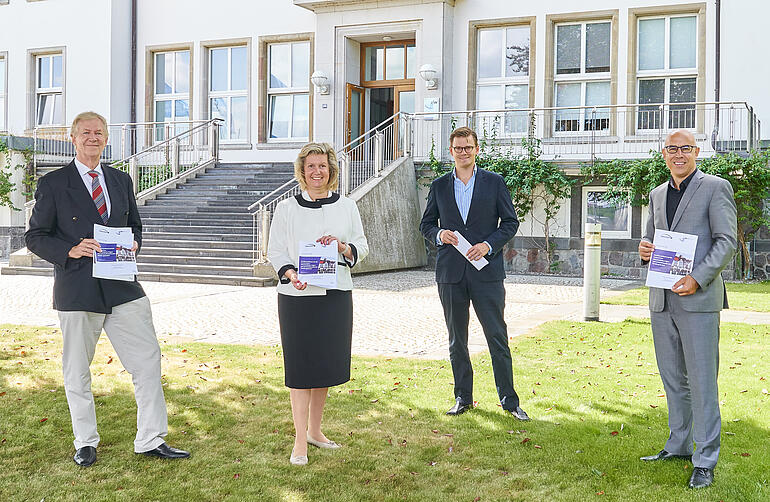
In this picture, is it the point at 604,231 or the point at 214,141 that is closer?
the point at 604,231

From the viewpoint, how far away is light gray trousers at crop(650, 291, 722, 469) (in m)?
4.05

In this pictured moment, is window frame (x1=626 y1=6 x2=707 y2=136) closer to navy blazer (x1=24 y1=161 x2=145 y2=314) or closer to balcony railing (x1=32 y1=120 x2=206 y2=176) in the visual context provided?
balcony railing (x1=32 y1=120 x2=206 y2=176)

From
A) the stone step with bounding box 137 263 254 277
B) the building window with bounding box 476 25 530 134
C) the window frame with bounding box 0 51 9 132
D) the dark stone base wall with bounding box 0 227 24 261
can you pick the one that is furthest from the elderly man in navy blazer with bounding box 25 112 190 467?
the window frame with bounding box 0 51 9 132

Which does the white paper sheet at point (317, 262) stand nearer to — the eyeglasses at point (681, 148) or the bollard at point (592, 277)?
the eyeglasses at point (681, 148)

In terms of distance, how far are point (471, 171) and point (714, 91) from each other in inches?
565

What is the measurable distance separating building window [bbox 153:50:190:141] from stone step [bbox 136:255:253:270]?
802 cm

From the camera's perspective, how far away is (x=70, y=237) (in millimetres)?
4344

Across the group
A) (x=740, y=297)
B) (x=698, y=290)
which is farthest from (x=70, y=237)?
(x=740, y=297)

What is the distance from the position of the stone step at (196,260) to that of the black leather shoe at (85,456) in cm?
1044

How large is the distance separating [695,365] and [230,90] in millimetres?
20082

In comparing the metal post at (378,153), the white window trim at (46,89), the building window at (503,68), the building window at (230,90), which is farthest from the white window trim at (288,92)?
the white window trim at (46,89)

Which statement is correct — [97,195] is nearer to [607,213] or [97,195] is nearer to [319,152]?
[319,152]

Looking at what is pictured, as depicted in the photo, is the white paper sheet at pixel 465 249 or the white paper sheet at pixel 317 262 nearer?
the white paper sheet at pixel 317 262

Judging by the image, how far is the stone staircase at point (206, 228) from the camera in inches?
587
